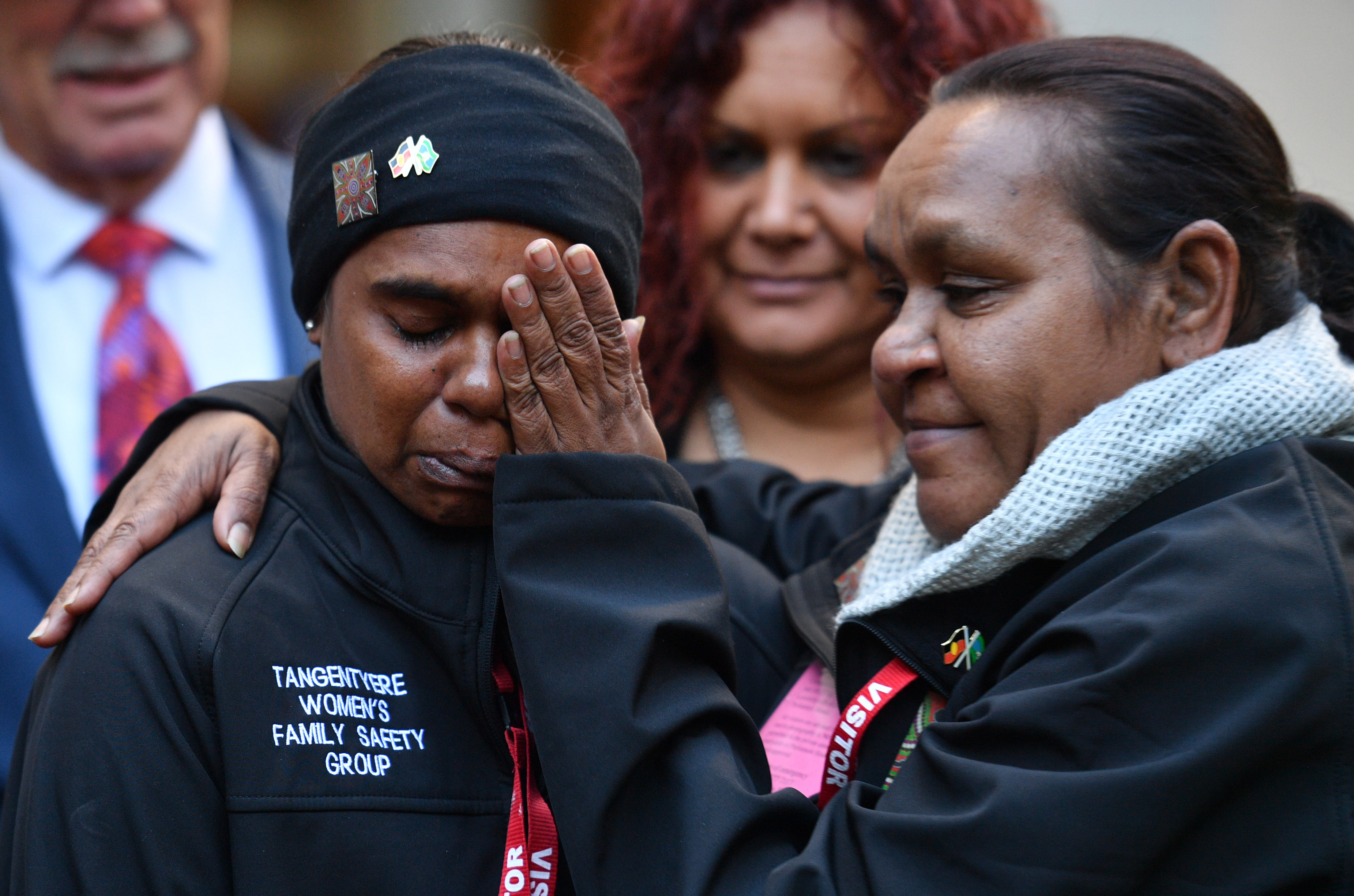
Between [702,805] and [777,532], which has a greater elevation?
[702,805]

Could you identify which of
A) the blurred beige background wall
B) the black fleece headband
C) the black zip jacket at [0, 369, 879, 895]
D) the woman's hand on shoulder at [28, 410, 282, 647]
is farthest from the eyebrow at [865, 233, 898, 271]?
the blurred beige background wall

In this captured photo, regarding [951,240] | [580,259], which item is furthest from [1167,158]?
[580,259]

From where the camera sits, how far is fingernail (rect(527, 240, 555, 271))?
167 centimetres

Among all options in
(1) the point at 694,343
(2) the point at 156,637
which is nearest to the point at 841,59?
(1) the point at 694,343

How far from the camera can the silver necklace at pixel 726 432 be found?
3078mm

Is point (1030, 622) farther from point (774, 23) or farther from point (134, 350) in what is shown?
point (134, 350)

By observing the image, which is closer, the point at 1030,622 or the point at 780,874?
the point at 780,874

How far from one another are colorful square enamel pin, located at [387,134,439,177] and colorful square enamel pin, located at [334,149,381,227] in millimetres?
36

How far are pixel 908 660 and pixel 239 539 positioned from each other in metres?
0.98

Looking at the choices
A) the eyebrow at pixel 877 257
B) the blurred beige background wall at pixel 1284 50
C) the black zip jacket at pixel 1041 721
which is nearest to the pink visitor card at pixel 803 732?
the black zip jacket at pixel 1041 721

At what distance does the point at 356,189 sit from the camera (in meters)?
1.78

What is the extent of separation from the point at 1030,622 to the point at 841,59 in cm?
161

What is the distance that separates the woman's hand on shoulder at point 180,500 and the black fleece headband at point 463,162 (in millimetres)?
245

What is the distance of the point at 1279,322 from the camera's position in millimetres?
1949
